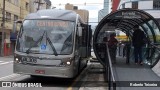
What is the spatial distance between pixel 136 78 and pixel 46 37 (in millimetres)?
4240

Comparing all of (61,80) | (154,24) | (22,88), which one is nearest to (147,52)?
(154,24)

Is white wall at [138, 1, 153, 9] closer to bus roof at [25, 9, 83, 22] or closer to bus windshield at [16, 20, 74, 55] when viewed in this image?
bus roof at [25, 9, 83, 22]

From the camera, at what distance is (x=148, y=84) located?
40.2 ft

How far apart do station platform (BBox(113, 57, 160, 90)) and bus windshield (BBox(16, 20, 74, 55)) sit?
2.48 meters

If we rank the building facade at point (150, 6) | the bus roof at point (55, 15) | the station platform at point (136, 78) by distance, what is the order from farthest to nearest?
the building facade at point (150, 6), the bus roof at point (55, 15), the station platform at point (136, 78)

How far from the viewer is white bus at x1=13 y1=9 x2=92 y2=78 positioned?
48.0 feet

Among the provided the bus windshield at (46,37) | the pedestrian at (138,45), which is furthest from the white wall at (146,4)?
the bus windshield at (46,37)

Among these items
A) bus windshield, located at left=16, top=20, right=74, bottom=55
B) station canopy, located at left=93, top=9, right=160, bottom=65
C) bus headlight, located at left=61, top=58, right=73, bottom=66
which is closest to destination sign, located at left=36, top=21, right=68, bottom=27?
bus windshield, located at left=16, top=20, right=74, bottom=55

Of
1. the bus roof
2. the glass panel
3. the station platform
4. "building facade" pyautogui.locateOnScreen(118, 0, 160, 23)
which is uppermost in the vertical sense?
"building facade" pyautogui.locateOnScreen(118, 0, 160, 23)

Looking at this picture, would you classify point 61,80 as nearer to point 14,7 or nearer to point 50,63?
point 50,63

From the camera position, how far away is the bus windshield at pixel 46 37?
1500 centimetres

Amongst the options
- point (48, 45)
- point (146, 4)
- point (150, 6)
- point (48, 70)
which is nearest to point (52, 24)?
point (48, 45)

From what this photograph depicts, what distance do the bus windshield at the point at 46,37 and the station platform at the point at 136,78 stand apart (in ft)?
8.14

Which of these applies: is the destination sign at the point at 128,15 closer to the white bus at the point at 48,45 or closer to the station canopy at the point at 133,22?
the station canopy at the point at 133,22
